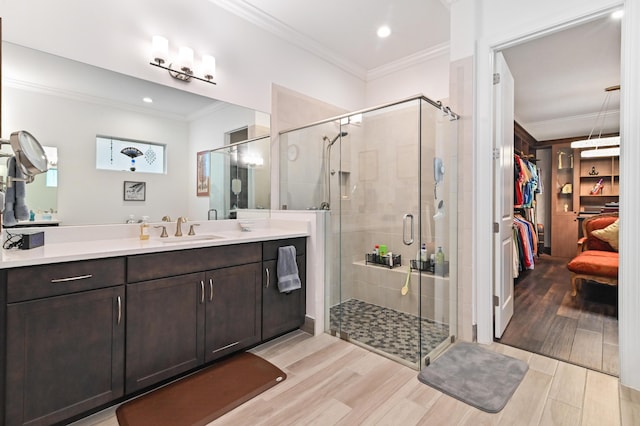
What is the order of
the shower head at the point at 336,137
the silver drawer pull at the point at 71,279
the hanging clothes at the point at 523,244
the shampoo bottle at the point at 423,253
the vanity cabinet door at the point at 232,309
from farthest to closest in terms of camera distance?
the hanging clothes at the point at 523,244 < the shower head at the point at 336,137 < the shampoo bottle at the point at 423,253 < the vanity cabinet door at the point at 232,309 < the silver drawer pull at the point at 71,279

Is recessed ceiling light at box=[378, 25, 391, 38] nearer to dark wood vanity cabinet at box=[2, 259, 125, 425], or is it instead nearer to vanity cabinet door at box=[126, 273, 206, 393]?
vanity cabinet door at box=[126, 273, 206, 393]

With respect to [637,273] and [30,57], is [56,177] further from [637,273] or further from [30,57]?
[637,273]

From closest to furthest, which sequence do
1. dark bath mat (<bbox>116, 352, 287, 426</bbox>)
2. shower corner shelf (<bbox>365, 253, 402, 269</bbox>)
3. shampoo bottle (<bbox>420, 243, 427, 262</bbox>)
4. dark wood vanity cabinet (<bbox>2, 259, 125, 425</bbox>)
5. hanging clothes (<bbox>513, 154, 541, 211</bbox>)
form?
dark wood vanity cabinet (<bbox>2, 259, 125, 425</bbox>), dark bath mat (<bbox>116, 352, 287, 426</bbox>), shampoo bottle (<bbox>420, 243, 427, 262</bbox>), shower corner shelf (<bbox>365, 253, 402, 269</bbox>), hanging clothes (<bbox>513, 154, 541, 211</bbox>)

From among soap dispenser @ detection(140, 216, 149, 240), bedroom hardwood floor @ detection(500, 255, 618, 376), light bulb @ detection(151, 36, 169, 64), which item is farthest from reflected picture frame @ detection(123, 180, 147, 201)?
bedroom hardwood floor @ detection(500, 255, 618, 376)

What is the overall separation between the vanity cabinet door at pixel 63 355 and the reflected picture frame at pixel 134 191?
84 centimetres

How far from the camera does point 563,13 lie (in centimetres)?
218

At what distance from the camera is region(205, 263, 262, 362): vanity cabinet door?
6.88ft

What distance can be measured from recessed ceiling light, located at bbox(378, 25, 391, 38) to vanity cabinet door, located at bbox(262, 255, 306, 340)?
2477 mm

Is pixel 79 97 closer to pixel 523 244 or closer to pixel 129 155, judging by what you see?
pixel 129 155

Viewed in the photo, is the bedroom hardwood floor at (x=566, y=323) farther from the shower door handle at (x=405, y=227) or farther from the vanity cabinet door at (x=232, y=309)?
the vanity cabinet door at (x=232, y=309)

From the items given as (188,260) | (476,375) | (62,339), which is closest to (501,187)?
(476,375)

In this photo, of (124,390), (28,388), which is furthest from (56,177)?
(124,390)

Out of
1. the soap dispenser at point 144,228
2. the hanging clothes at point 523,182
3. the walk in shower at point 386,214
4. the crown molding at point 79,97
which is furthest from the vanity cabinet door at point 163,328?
the hanging clothes at point 523,182

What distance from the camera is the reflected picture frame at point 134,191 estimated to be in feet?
7.41
